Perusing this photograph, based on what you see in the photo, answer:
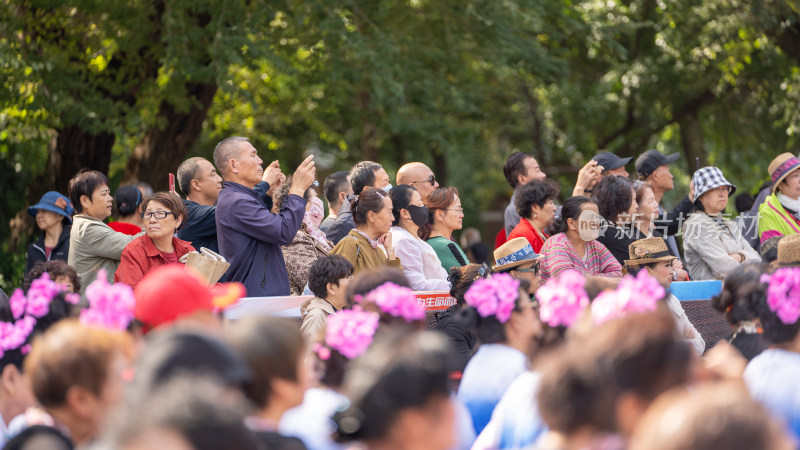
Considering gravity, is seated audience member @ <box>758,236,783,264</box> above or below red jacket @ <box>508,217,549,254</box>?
above

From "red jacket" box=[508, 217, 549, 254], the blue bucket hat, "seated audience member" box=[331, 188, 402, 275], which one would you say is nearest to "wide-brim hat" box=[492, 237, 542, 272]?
"seated audience member" box=[331, 188, 402, 275]

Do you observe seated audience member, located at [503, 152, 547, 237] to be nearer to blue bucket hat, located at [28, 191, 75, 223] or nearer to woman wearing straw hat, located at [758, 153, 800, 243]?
woman wearing straw hat, located at [758, 153, 800, 243]

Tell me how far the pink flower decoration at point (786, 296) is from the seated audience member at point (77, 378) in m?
2.76

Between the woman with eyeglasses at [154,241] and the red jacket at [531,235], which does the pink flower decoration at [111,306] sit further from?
the red jacket at [531,235]

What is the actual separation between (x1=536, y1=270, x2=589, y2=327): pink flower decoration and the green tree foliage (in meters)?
6.42

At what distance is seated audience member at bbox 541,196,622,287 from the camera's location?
655 cm

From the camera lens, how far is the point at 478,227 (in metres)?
25.6

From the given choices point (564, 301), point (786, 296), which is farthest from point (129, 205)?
point (786, 296)

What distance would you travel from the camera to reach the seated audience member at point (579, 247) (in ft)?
21.5

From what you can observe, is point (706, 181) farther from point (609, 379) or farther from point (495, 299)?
point (609, 379)

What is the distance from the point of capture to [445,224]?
721 centimetres

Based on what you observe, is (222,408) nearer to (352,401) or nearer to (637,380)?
(352,401)

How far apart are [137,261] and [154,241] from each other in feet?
0.64

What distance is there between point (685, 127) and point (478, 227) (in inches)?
333
